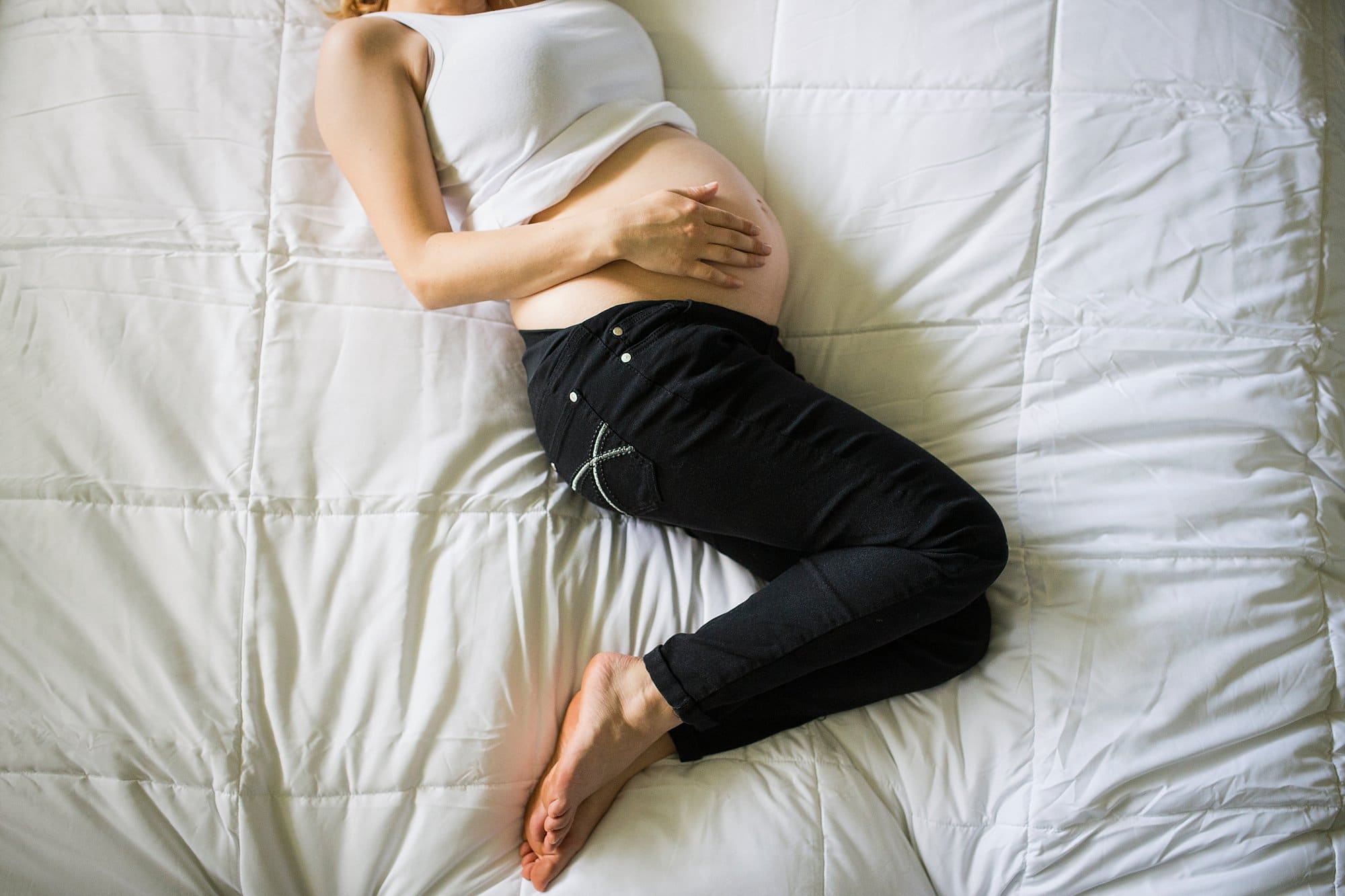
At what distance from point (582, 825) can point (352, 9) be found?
40.9 inches

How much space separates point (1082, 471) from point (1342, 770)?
1.29ft

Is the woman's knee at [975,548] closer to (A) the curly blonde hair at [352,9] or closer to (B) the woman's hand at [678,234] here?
(B) the woman's hand at [678,234]

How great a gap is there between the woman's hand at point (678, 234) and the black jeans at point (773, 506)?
44 millimetres

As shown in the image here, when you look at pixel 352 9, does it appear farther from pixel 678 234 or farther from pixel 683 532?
pixel 683 532

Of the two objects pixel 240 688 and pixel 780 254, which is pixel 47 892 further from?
pixel 780 254

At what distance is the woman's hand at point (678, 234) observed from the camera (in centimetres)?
96

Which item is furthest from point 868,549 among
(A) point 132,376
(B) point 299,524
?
(A) point 132,376

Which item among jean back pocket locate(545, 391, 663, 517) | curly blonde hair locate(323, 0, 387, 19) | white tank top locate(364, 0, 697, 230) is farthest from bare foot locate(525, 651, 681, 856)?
curly blonde hair locate(323, 0, 387, 19)

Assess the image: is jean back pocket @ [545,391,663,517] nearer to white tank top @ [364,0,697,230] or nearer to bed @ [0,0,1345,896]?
bed @ [0,0,1345,896]

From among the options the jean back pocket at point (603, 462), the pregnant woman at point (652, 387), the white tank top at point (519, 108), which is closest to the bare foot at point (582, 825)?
the pregnant woman at point (652, 387)

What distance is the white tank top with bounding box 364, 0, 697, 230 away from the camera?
3.39ft

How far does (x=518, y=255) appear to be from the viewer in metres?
0.98

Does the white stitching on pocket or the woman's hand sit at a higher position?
the woman's hand

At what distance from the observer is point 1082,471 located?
1.03 m
